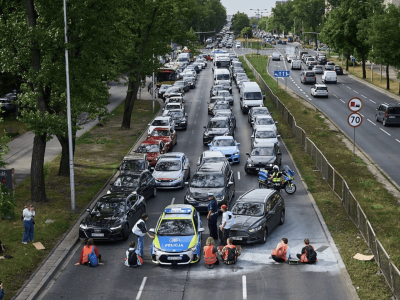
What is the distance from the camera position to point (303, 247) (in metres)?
19.4

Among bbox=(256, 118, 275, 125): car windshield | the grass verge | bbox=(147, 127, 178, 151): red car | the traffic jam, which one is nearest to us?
the grass verge

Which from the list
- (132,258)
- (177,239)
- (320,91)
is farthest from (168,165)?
(320,91)

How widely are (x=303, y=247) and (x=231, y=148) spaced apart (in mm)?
15898

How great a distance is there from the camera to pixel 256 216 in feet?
70.0

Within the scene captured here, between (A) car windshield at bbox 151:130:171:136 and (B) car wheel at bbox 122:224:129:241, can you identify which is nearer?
(B) car wheel at bbox 122:224:129:241

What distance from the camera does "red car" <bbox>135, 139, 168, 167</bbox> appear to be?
111 ft

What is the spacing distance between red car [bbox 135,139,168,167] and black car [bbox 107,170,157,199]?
601cm

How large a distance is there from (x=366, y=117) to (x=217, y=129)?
16.0 m

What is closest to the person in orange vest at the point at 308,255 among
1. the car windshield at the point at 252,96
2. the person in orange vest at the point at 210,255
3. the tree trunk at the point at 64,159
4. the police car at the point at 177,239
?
the person in orange vest at the point at 210,255

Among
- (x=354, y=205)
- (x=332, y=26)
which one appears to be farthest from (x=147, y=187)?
(x=332, y=26)

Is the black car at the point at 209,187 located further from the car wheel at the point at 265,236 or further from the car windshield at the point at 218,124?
the car windshield at the point at 218,124

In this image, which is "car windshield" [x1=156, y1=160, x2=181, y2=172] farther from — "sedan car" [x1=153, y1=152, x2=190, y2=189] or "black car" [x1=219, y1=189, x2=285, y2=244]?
"black car" [x1=219, y1=189, x2=285, y2=244]

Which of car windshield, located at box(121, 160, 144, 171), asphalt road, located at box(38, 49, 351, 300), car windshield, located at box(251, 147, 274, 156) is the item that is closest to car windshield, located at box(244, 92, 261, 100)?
car windshield, located at box(251, 147, 274, 156)

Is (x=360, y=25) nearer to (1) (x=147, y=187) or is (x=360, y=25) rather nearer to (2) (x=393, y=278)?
(1) (x=147, y=187)
